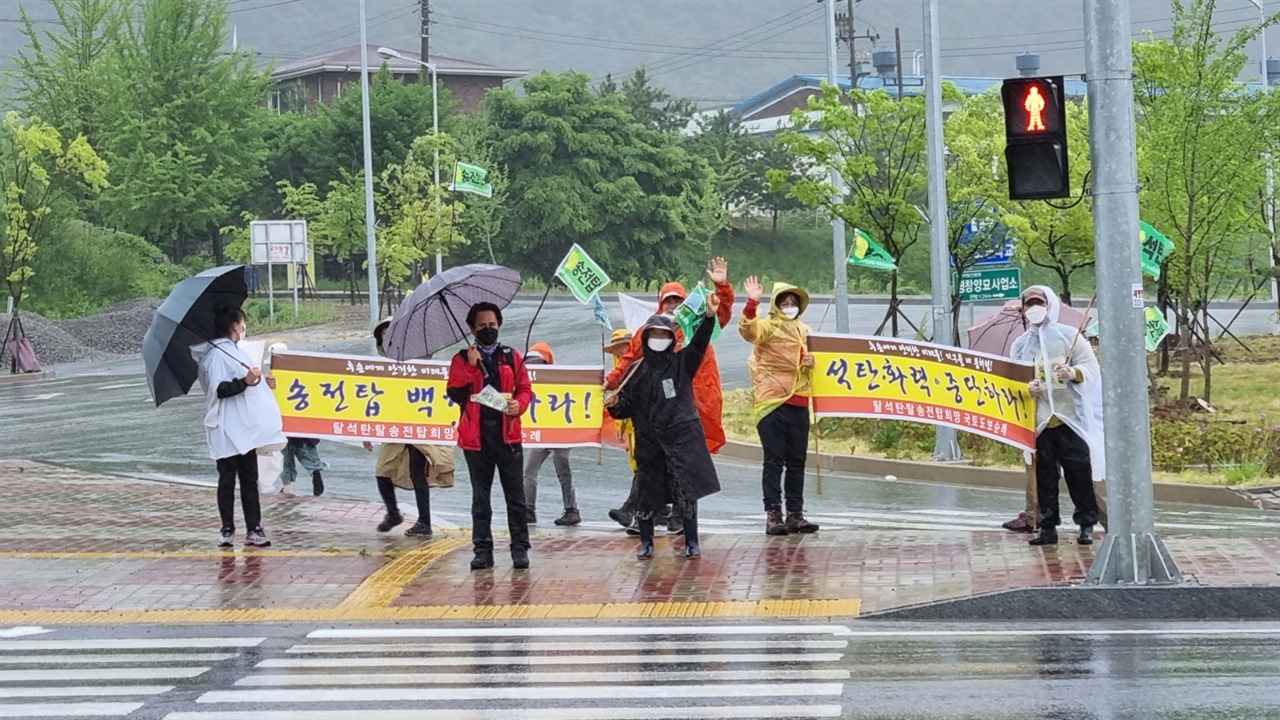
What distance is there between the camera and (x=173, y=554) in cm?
1281

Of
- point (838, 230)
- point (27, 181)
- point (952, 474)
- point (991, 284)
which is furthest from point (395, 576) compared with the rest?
point (27, 181)

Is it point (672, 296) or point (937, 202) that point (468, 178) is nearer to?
point (937, 202)

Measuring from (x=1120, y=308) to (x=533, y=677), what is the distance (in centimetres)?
422

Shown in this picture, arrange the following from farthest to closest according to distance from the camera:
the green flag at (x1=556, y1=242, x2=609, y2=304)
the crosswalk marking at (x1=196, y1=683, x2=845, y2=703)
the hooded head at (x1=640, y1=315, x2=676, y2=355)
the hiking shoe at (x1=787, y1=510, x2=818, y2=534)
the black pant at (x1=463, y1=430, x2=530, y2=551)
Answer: the green flag at (x1=556, y1=242, x2=609, y2=304), the hiking shoe at (x1=787, y1=510, x2=818, y2=534), the hooded head at (x1=640, y1=315, x2=676, y2=355), the black pant at (x1=463, y1=430, x2=530, y2=551), the crosswalk marking at (x1=196, y1=683, x2=845, y2=703)

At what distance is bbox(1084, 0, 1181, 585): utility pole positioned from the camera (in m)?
10.2

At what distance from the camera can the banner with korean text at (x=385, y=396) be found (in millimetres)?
14547

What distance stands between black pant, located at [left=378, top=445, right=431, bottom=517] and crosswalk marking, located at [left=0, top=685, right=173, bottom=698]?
5.48m

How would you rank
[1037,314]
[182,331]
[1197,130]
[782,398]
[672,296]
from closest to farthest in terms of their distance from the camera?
[1037,314]
[182,331]
[672,296]
[782,398]
[1197,130]

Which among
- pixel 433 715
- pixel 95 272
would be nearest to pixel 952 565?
pixel 433 715

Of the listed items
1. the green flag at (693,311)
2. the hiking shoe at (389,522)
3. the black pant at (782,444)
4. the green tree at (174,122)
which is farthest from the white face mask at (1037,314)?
the green tree at (174,122)

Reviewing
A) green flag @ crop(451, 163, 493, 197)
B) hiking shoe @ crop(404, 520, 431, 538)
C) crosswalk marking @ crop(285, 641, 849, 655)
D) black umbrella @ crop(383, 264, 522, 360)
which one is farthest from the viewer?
green flag @ crop(451, 163, 493, 197)

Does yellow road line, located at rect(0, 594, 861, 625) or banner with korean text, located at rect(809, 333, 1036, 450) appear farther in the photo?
banner with korean text, located at rect(809, 333, 1036, 450)

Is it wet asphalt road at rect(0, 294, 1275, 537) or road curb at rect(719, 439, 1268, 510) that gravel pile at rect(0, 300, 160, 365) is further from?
road curb at rect(719, 439, 1268, 510)

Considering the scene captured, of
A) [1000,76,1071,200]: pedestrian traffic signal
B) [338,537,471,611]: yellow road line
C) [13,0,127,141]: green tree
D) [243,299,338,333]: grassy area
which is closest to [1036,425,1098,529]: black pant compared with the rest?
[1000,76,1071,200]: pedestrian traffic signal
